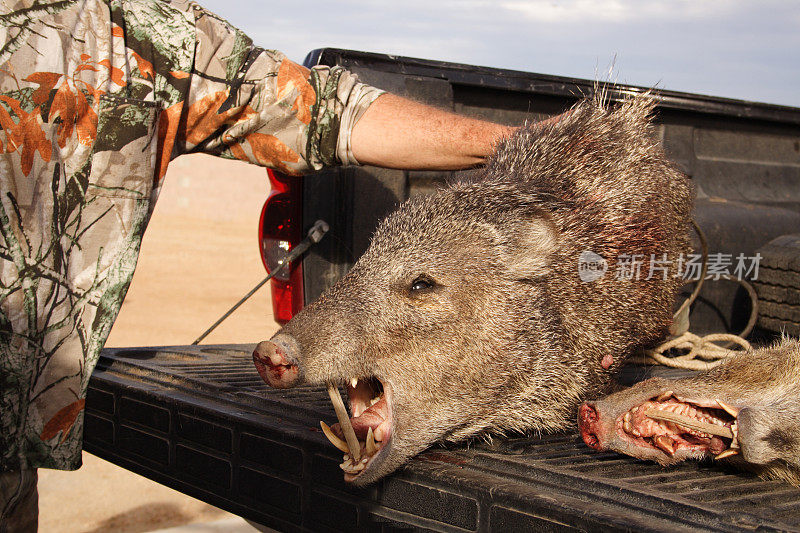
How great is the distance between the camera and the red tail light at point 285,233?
10.6 ft

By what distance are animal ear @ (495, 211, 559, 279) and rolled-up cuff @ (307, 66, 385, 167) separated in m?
0.85

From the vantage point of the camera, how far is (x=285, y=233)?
127 inches

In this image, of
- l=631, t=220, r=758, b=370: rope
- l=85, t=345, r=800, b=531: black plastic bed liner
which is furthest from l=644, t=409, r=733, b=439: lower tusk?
l=631, t=220, r=758, b=370: rope

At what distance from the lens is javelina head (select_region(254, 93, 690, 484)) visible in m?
2.03

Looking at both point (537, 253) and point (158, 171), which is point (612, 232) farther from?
point (158, 171)

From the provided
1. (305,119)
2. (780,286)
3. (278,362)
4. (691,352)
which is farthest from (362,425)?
(780,286)

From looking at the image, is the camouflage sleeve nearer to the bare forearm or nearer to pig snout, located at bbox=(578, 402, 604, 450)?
the bare forearm

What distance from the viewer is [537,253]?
7.47 ft

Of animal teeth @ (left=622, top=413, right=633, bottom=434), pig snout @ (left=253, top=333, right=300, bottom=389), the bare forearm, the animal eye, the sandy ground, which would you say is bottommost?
the sandy ground

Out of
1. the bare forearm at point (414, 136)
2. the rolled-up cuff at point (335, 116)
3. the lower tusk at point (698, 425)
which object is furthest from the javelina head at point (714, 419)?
the rolled-up cuff at point (335, 116)

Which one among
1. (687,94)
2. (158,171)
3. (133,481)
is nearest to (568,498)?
(158,171)

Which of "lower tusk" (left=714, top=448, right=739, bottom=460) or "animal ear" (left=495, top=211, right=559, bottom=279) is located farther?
"animal ear" (left=495, top=211, right=559, bottom=279)

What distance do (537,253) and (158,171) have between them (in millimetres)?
1330

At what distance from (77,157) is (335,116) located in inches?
33.8
